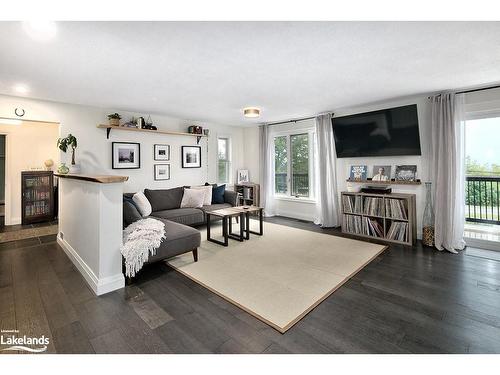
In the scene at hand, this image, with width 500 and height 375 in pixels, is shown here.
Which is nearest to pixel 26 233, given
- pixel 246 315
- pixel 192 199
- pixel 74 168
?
pixel 74 168

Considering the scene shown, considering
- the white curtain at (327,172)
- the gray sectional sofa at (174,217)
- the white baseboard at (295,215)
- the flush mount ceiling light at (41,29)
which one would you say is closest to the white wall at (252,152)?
the white baseboard at (295,215)

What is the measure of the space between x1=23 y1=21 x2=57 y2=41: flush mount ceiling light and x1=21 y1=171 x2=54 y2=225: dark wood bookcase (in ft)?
14.5

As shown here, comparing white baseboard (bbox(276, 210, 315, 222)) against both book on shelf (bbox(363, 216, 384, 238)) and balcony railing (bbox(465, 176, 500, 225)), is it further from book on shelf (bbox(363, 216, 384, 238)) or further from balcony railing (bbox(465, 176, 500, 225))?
balcony railing (bbox(465, 176, 500, 225))

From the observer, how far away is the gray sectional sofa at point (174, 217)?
291 cm

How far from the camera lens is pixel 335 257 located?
3295 mm

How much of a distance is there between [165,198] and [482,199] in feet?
18.0

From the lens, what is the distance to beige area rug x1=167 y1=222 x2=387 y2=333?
7.11 ft

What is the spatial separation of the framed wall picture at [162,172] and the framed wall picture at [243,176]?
1.94 m

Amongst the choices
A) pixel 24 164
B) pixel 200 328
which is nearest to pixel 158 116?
pixel 24 164

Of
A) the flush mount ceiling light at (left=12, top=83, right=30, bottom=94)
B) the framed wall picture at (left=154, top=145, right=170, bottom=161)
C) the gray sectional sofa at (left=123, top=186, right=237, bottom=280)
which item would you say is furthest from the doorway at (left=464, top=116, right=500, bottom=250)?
the flush mount ceiling light at (left=12, top=83, right=30, bottom=94)

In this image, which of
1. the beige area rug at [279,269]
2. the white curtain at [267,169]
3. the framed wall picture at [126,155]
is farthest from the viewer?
the white curtain at [267,169]

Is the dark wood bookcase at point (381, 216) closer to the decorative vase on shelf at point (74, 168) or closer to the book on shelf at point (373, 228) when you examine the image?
the book on shelf at point (373, 228)
